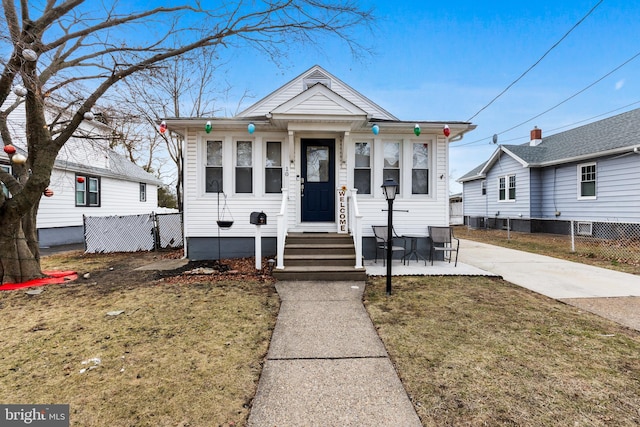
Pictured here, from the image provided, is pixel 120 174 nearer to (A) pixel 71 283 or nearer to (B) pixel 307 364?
(A) pixel 71 283

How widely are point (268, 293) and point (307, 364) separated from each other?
2.35 m

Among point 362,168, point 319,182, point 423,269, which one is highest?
point 362,168

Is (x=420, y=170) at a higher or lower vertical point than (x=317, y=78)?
lower

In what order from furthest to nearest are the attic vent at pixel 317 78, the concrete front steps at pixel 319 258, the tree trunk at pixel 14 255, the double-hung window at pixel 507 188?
the double-hung window at pixel 507 188
the attic vent at pixel 317 78
the concrete front steps at pixel 319 258
the tree trunk at pixel 14 255

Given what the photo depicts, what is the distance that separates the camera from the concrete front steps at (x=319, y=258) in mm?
5707

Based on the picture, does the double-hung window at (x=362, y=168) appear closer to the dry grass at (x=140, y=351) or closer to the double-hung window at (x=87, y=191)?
the dry grass at (x=140, y=351)

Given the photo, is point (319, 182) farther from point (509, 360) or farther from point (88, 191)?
point (88, 191)

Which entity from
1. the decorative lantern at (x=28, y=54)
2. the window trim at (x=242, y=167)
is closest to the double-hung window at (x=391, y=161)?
the window trim at (x=242, y=167)

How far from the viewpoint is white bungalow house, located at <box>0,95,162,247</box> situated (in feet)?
36.2

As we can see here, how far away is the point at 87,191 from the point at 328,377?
50.0 ft

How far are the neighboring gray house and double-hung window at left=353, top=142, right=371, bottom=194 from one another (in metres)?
10.3

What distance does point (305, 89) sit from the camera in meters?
8.84

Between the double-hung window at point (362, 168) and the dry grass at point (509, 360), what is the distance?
3777 millimetres

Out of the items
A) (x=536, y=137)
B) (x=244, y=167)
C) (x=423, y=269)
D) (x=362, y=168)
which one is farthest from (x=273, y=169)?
(x=536, y=137)
